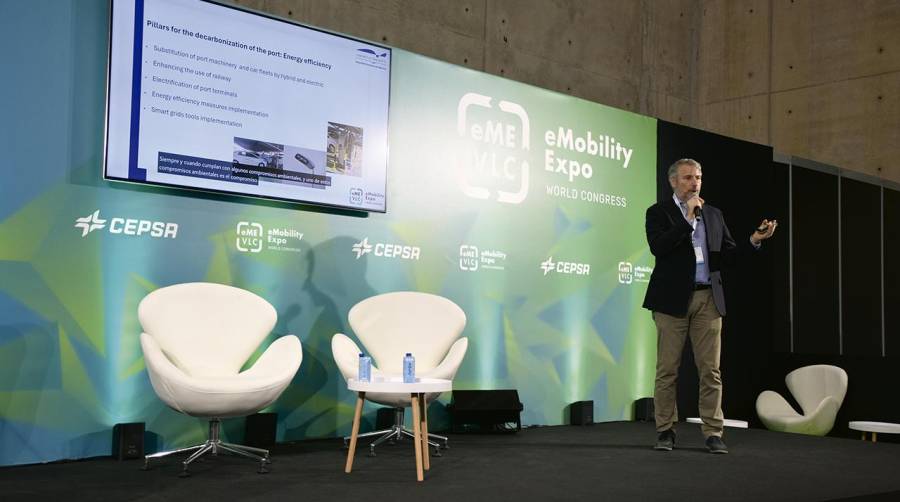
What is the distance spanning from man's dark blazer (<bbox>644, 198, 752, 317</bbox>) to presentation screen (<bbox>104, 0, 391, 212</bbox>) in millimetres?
1764

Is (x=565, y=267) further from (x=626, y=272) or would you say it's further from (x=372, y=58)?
(x=372, y=58)

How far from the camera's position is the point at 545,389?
21.4 feet

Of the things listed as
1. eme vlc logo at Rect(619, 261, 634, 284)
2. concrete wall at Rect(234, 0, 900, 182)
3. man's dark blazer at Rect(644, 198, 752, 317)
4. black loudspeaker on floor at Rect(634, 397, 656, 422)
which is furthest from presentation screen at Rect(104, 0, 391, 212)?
black loudspeaker on floor at Rect(634, 397, 656, 422)

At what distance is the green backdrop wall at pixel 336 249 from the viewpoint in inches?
172

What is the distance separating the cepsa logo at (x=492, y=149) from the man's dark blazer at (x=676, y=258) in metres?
1.47

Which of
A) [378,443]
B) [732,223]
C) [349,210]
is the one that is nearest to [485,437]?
[378,443]

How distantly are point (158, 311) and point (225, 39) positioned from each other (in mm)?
1619

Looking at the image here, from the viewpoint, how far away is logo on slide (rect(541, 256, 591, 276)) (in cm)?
662

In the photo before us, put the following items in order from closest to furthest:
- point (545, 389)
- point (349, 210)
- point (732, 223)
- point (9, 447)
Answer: point (9, 447)
point (349, 210)
point (545, 389)
point (732, 223)

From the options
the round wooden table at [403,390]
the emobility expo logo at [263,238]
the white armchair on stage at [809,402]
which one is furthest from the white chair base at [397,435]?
the white armchair on stage at [809,402]

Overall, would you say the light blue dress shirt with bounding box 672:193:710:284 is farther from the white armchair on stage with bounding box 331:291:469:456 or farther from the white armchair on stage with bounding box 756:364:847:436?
the white armchair on stage with bounding box 756:364:847:436

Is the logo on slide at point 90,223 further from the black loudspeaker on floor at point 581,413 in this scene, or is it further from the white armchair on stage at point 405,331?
the black loudspeaker on floor at point 581,413

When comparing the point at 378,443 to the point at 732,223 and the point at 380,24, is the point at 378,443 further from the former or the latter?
the point at 732,223

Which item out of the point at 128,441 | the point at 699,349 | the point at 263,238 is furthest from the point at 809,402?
the point at 128,441
